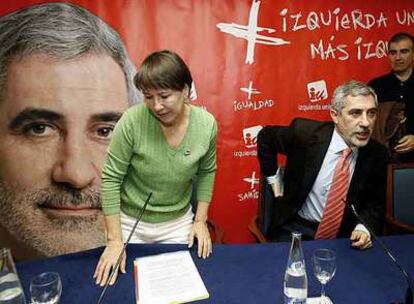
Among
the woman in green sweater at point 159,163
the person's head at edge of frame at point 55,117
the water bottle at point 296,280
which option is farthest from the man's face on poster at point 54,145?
the water bottle at point 296,280

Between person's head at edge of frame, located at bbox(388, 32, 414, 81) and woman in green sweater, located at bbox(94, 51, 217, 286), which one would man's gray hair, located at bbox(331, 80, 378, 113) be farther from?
person's head at edge of frame, located at bbox(388, 32, 414, 81)

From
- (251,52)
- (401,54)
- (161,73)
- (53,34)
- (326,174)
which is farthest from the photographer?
(401,54)

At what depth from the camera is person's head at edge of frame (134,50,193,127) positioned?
133cm

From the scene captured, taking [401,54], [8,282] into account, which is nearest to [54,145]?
[8,282]

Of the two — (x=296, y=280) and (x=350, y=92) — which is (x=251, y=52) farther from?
(x=296, y=280)

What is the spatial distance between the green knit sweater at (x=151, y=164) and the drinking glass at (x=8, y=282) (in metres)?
0.47

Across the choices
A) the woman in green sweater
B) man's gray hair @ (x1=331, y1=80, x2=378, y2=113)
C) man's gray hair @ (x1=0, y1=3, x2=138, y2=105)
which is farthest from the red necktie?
man's gray hair @ (x1=0, y1=3, x2=138, y2=105)

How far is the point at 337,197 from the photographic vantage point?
72.5 inches

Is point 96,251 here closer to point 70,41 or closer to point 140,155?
point 140,155

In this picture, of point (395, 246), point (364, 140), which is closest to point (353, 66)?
point (364, 140)

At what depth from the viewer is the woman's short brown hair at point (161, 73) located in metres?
1.33

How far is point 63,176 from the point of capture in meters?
2.44

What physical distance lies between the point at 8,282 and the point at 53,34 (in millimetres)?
1762

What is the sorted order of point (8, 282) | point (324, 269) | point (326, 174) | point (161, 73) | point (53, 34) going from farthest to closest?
point (53, 34) < point (326, 174) < point (161, 73) < point (324, 269) < point (8, 282)
